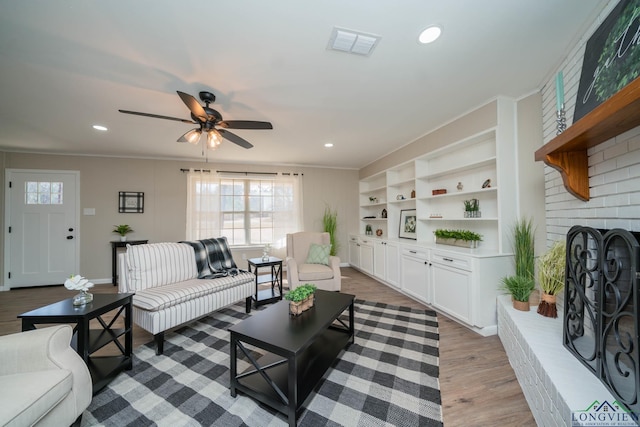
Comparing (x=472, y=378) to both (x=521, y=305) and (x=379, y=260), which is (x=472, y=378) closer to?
(x=521, y=305)

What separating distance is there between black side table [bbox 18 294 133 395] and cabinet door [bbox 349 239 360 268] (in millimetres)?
3942

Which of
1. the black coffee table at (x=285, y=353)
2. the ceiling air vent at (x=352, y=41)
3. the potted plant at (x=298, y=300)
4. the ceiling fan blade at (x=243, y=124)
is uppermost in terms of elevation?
the ceiling air vent at (x=352, y=41)

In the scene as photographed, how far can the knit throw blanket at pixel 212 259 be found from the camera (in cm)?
294

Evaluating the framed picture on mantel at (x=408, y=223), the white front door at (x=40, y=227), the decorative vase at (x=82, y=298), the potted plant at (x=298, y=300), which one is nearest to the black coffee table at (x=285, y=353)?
the potted plant at (x=298, y=300)

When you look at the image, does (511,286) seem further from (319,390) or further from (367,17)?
(367,17)

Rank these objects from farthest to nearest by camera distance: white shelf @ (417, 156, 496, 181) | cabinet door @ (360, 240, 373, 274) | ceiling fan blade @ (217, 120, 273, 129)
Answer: cabinet door @ (360, 240, 373, 274)
white shelf @ (417, 156, 496, 181)
ceiling fan blade @ (217, 120, 273, 129)

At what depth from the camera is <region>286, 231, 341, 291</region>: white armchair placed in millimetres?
3318

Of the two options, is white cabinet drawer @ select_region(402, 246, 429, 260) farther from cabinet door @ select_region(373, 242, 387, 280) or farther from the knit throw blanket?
the knit throw blanket

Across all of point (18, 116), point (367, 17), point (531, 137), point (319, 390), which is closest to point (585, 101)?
point (531, 137)

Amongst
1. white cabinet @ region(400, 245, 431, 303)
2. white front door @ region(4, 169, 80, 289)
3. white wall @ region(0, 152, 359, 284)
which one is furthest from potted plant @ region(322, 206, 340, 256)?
white front door @ region(4, 169, 80, 289)

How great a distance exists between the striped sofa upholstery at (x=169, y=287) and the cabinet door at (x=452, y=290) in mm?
2275

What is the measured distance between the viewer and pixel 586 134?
1269 mm

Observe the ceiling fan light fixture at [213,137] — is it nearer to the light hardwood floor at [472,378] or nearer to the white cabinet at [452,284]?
the light hardwood floor at [472,378]

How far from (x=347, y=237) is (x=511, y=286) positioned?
3.71 meters
